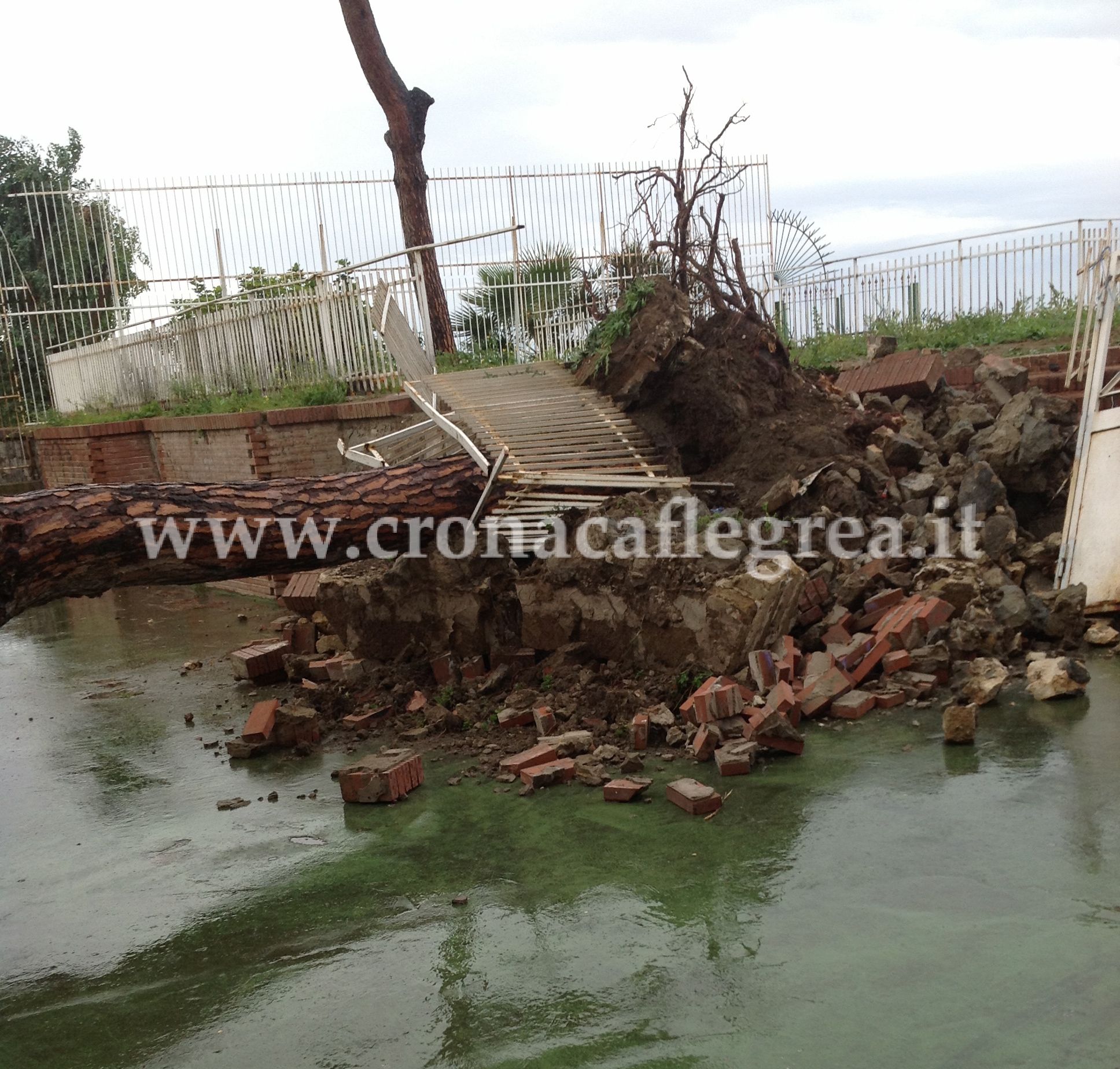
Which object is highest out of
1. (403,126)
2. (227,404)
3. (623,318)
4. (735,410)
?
(403,126)

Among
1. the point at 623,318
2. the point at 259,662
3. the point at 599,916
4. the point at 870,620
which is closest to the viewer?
the point at 599,916

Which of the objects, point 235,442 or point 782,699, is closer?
point 782,699

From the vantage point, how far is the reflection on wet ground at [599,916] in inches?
112

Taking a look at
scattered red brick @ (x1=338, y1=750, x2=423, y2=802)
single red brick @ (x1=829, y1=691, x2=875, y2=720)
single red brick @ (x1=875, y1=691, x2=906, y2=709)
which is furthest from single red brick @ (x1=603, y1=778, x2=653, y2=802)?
single red brick @ (x1=875, y1=691, x2=906, y2=709)

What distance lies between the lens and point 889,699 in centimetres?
529

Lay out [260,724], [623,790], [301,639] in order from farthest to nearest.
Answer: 1. [301,639]
2. [260,724]
3. [623,790]

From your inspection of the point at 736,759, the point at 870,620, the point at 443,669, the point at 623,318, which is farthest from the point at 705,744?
the point at 623,318

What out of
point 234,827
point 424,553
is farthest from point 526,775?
point 424,553

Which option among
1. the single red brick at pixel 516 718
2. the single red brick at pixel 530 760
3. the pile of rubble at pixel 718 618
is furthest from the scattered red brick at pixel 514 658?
the single red brick at pixel 530 760

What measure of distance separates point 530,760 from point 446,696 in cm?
135

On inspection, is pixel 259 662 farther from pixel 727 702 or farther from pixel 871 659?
pixel 871 659

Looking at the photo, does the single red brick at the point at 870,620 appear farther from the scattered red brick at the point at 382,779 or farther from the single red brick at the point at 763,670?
the scattered red brick at the point at 382,779

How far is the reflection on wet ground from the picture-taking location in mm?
2846

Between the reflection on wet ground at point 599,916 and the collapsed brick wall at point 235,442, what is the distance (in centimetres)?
524
